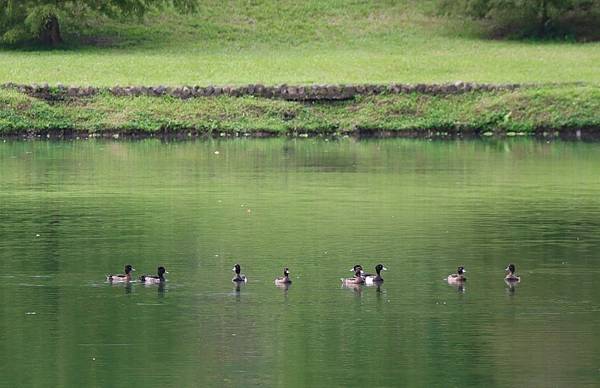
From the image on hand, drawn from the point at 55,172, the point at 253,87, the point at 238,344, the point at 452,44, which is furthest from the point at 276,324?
the point at 452,44

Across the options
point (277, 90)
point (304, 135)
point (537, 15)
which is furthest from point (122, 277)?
point (537, 15)

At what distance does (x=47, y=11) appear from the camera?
63.9 meters

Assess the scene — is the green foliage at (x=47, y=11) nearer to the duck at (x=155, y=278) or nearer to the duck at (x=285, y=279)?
the duck at (x=155, y=278)

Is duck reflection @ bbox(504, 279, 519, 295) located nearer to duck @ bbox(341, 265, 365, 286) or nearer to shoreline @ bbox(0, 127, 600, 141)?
duck @ bbox(341, 265, 365, 286)

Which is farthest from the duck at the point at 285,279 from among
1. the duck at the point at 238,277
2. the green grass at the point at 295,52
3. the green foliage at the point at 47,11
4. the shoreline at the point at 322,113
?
the green foliage at the point at 47,11

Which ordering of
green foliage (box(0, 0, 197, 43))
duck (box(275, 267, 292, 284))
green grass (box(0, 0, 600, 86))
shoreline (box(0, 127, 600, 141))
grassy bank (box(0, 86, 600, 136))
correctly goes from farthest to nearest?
green foliage (box(0, 0, 197, 43)) → green grass (box(0, 0, 600, 86)) → grassy bank (box(0, 86, 600, 136)) → shoreline (box(0, 127, 600, 141)) → duck (box(275, 267, 292, 284))

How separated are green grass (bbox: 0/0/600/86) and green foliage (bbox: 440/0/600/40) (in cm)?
137

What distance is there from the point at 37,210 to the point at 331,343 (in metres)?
14.1

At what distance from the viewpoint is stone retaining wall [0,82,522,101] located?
2052 inches

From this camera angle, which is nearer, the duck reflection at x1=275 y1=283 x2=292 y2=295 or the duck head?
the duck reflection at x1=275 y1=283 x2=292 y2=295

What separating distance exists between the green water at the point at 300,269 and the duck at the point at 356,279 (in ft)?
0.59

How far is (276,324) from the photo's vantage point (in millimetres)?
19562

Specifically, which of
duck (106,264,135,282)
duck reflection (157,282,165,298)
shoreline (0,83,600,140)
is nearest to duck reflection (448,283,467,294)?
duck reflection (157,282,165,298)

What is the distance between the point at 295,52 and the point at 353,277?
1649 inches
